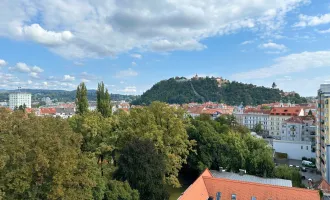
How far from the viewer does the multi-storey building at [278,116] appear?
73000 millimetres

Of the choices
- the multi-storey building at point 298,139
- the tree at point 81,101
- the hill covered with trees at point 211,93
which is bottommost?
the multi-storey building at point 298,139

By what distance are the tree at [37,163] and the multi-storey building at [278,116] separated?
68.0m

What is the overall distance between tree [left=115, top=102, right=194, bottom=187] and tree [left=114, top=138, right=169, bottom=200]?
2738 millimetres

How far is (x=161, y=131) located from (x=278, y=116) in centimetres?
5827

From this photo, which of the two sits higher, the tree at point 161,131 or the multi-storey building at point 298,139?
the tree at point 161,131

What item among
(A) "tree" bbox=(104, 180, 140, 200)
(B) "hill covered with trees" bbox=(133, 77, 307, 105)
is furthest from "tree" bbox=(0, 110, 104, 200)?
(B) "hill covered with trees" bbox=(133, 77, 307, 105)

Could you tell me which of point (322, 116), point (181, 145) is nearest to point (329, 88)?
point (322, 116)

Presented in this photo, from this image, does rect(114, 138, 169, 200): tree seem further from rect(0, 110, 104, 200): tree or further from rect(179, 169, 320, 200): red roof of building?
rect(0, 110, 104, 200): tree

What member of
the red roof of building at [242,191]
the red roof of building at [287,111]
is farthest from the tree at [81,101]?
the red roof of building at [287,111]

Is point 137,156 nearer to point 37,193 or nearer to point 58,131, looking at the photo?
point 58,131

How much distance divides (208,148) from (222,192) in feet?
35.5

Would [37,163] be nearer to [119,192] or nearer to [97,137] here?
[119,192]

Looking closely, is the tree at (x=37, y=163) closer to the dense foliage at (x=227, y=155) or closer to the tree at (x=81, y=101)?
the dense foliage at (x=227, y=155)

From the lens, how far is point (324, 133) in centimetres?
3831
